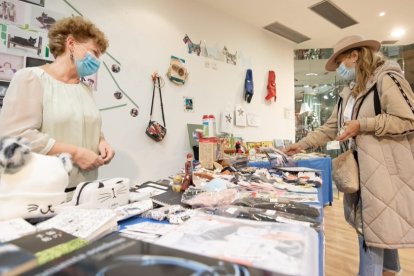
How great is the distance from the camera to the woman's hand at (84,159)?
37.2 inches

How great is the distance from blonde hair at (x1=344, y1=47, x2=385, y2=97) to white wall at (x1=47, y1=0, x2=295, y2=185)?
5.08 ft

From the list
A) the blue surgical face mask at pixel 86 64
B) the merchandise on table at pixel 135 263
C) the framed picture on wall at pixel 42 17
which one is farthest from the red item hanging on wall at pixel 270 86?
the merchandise on table at pixel 135 263

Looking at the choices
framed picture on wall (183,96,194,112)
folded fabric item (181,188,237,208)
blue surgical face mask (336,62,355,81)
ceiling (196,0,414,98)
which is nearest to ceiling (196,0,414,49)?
ceiling (196,0,414,98)

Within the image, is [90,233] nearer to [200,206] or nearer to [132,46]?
[200,206]

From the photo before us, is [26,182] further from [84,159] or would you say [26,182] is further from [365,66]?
[365,66]

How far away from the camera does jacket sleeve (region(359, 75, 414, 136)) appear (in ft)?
3.62

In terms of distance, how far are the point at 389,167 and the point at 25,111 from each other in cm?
154

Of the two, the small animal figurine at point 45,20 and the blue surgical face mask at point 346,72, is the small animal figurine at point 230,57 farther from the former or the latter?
the small animal figurine at point 45,20

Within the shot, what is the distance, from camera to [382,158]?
45.3 inches

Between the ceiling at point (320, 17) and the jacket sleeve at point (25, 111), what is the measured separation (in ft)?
7.18

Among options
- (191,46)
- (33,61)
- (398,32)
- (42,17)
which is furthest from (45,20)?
(398,32)

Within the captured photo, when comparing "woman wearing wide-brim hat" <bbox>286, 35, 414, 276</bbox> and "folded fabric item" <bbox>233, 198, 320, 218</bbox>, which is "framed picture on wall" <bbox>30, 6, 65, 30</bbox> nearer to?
"folded fabric item" <bbox>233, 198, 320, 218</bbox>

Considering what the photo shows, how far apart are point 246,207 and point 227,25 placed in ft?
Result: 8.83

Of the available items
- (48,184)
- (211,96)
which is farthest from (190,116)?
(48,184)
